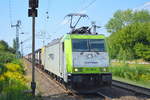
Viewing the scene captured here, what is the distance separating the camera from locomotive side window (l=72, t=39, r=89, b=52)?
13.9 metres

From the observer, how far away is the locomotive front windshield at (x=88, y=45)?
13951mm

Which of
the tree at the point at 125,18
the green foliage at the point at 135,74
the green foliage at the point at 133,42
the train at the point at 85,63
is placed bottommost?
the green foliage at the point at 135,74

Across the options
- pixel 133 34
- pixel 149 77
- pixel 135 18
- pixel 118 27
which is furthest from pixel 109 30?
pixel 149 77

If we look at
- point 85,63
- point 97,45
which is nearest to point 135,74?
point 97,45

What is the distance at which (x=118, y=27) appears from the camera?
9138 cm

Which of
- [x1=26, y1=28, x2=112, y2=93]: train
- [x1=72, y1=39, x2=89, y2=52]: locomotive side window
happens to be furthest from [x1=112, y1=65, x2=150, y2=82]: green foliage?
[x1=72, y1=39, x2=89, y2=52]: locomotive side window

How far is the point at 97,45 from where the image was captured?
46.9 ft

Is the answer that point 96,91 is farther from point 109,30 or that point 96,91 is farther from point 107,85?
point 109,30

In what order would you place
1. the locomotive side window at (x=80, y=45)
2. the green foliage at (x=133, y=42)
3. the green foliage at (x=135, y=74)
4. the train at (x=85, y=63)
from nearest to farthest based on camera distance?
the train at (x=85, y=63) < the locomotive side window at (x=80, y=45) < the green foliage at (x=135, y=74) < the green foliage at (x=133, y=42)

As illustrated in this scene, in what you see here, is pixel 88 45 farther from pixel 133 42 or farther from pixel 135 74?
pixel 133 42

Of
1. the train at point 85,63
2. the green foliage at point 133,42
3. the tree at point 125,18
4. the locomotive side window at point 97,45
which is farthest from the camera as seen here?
the tree at point 125,18

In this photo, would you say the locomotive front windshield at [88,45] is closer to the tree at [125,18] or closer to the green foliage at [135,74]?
the green foliage at [135,74]

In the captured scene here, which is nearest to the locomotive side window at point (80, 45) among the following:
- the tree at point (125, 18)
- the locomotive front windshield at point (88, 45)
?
the locomotive front windshield at point (88, 45)

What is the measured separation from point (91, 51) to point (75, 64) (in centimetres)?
119
